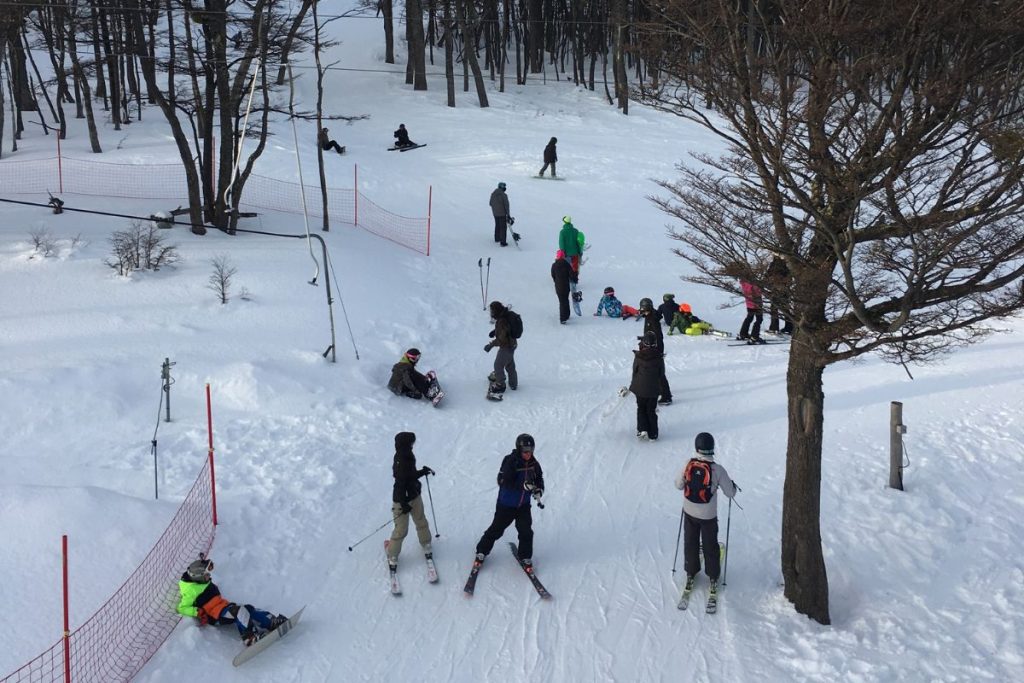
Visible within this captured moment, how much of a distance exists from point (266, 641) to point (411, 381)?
595cm

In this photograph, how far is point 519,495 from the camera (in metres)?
8.88

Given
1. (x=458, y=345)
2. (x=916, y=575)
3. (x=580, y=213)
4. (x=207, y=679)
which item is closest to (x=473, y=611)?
(x=207, y=679)

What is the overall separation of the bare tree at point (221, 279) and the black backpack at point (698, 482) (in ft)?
30.5

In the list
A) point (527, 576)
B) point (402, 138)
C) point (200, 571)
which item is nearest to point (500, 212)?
point (402, 138)

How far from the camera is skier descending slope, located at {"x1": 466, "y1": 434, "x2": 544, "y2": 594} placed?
8812 millimetres

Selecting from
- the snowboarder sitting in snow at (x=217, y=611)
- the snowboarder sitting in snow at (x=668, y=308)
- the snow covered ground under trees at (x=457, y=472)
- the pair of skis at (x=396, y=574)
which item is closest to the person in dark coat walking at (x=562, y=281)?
the snow covered ground under trees at (x=457, y=472)

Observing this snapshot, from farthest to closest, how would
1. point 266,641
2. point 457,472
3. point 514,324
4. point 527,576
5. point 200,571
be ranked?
point 514,324 < point 457,472 < point 527,576 < point 200,571 < point 266,641

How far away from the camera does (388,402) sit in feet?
42.9

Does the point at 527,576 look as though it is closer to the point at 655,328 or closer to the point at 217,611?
the point at 217,611

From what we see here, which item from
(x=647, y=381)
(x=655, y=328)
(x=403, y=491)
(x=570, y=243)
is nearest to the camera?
(x=403, y=491)

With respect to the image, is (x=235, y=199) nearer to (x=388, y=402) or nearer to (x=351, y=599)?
(x=388, y=402)

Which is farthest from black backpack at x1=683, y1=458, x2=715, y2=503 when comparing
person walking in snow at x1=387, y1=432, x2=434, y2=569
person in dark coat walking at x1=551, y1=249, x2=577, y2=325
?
person in dark coat walking at x1=551, y1=249, x2=577, y2=325

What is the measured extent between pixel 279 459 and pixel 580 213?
16.5m

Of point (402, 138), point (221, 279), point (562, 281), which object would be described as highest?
point (402, 138)
